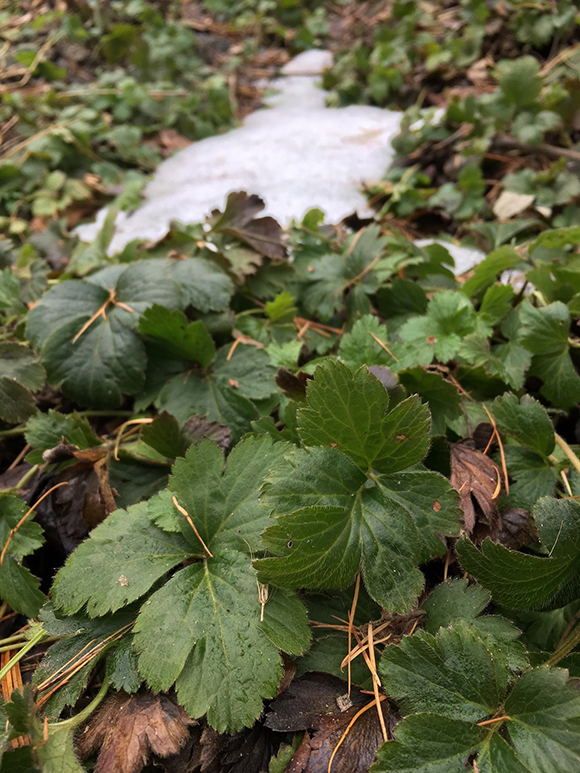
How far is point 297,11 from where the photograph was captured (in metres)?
4.65

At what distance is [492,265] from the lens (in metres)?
1.53

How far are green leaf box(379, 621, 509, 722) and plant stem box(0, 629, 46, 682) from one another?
0.70m

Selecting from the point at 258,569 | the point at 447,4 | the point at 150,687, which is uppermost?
the point at 447,4

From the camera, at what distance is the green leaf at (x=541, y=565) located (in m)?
0.93

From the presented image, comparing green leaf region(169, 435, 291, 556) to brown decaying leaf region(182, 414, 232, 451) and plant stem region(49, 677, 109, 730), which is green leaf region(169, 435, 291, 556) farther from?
plant stem region(49, 677, 109, 730)

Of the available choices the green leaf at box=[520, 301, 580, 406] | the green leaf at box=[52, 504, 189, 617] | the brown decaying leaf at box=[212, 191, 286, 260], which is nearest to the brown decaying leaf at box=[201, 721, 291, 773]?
the green leaf at box=[52, 504, 189, 617]

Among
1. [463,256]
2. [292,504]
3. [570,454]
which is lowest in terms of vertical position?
[463,256]

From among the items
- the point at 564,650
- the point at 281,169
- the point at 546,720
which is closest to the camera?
the point at 546,720

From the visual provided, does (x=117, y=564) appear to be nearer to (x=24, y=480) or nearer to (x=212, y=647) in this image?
(x=212, y=647)

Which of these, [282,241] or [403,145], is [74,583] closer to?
[282,241]

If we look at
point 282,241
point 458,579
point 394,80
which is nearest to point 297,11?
point 394,80

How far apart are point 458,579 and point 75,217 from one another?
2889mm

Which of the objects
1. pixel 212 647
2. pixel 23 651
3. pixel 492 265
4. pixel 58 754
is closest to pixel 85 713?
pixel 58 754

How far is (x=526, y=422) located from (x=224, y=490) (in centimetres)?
68
